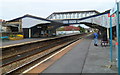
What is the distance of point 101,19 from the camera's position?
992 inches

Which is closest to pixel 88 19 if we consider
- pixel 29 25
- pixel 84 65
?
pixel 29 25

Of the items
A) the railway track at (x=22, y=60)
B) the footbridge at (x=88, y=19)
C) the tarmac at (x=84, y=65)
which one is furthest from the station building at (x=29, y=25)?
the tarmac at (x=84, y=65)

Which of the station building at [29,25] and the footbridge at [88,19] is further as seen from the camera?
the station building at [29,25]

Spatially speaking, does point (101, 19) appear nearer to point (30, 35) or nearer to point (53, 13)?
point (30, 35)

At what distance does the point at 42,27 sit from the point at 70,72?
3548 centimetres

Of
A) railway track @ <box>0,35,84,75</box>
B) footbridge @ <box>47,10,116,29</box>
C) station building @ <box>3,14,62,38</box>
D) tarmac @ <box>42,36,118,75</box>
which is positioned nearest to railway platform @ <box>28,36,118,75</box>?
tarmac @ <box>42,36,118,75</box>

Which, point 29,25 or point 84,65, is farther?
point 29,25

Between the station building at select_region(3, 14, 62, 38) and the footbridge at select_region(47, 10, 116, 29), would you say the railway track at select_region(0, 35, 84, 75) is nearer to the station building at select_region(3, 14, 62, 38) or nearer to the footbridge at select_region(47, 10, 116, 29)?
the footbridge at select_region(47, 10, 116, 29)

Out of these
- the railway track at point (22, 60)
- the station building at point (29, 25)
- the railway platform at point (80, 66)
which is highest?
the station building at point (29, 25)

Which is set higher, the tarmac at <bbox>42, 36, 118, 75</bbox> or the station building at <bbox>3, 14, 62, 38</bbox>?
the station building at <bbox>3, 14, 62, 38</bbox>

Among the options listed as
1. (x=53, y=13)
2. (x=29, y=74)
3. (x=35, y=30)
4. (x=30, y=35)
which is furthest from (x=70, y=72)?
(x=53, y=13)

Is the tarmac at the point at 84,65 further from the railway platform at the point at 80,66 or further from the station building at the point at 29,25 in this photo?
the station building at the point at 29,25

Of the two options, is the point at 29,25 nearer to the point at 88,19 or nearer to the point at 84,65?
the point at 88,19

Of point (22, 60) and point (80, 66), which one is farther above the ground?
point (80, 66)
